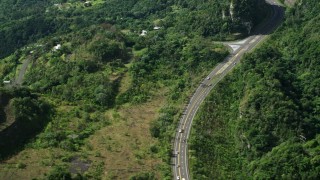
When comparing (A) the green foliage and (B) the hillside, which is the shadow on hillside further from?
(A) the green foliage

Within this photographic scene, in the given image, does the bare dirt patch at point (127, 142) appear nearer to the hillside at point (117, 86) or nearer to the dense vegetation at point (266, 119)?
the hillside at point (117, 86)

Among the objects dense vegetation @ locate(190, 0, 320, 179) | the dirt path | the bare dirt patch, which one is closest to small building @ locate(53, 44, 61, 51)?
the dirt path

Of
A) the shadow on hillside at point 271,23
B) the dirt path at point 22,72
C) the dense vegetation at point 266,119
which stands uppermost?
the shadow on hillside at point 271,23

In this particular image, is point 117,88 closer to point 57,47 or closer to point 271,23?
point 57,47

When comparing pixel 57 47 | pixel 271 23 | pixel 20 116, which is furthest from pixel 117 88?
pixel 271 23

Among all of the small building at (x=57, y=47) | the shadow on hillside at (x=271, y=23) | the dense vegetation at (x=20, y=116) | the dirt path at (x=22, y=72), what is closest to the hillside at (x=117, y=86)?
the dirt path at (x=22, y=72)

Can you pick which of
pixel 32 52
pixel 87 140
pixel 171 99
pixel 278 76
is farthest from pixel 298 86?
pixel 32 52

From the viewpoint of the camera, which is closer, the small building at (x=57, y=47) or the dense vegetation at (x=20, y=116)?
the dense vegetation at (x=20, y=116)

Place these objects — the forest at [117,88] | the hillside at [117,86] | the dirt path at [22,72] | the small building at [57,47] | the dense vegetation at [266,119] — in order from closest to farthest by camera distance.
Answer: the dense vegetation at [266,119] → the hillside at [117,86] → the forest at [117,88] → the dirt path at [22,72] → the small building at [57,47]
